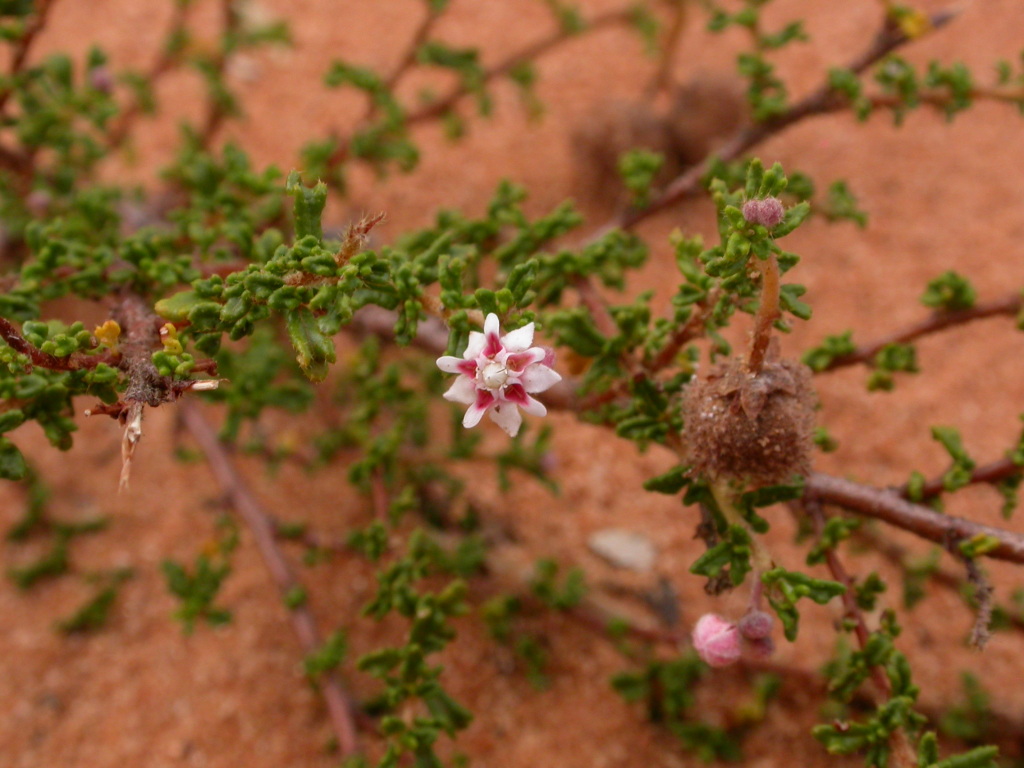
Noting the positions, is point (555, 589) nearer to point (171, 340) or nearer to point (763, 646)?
point (763, 646)

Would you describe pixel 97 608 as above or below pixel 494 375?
above

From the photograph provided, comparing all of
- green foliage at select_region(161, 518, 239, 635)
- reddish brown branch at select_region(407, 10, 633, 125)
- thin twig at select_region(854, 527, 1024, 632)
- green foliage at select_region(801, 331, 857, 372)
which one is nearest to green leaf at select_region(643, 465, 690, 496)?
green foliage at select_region(801, 331, 857, 372)

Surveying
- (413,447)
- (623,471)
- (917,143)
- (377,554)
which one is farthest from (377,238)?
(917,143)

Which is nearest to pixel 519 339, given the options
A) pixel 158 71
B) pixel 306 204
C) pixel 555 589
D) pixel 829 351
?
pixel 306 204

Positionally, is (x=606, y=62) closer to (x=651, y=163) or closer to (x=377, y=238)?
(x=377, y=238)

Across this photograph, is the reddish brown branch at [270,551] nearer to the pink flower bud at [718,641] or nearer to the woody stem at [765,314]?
the pink flower bud at [718,641]

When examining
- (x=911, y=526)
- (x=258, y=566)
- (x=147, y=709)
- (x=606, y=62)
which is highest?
(x=606, y=62)

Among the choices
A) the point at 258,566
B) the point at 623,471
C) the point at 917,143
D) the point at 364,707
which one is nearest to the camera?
the point at 364,707
